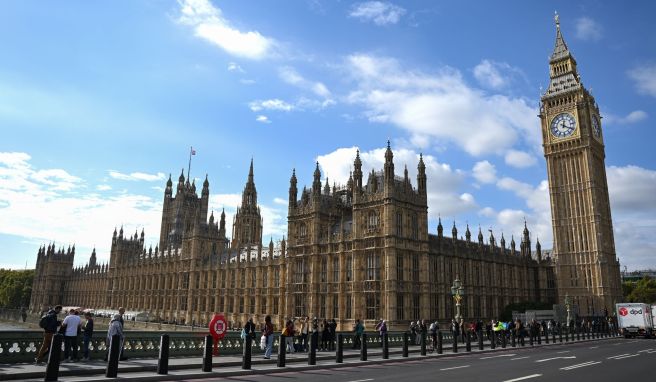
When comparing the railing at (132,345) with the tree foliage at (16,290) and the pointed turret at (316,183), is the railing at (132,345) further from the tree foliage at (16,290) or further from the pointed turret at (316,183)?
the tree foliage at (16,290)

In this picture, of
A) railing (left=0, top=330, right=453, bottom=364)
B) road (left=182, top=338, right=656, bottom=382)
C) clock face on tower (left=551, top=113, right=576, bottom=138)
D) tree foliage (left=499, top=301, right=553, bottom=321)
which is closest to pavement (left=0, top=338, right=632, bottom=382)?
road (left=182, top=338, right=656, bottom=382)

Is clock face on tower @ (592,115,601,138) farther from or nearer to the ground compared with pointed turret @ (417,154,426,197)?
farther from the ground

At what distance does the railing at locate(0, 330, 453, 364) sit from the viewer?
17.0 m

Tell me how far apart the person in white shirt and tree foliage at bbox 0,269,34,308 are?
166738mm

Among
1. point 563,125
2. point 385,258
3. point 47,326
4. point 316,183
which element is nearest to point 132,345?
point 47,326

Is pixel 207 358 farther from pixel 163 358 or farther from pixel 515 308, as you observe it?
pixel 515 308

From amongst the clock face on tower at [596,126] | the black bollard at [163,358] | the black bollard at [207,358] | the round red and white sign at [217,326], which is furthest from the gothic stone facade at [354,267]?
the black bollard at [163,358]

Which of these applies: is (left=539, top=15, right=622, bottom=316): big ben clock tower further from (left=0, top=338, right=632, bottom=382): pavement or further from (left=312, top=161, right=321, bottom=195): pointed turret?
(left=0, top=338, right=632, bottom=382): pavement

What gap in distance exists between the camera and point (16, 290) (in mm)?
153875

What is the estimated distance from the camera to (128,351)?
19797mm

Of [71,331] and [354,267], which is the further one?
[354,267]

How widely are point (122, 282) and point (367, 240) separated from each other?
308 feet

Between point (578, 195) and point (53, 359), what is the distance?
79.4 metres

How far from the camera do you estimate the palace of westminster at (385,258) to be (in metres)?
46.1
